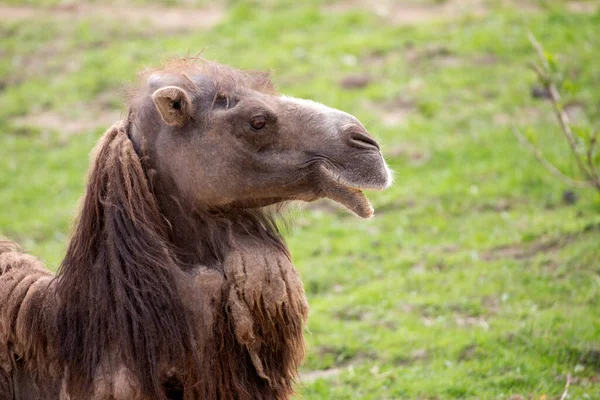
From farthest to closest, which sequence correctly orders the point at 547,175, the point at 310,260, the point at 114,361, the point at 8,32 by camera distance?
the point at 8,32 < the point at 547,175 < the point at 310,260 < the point at 114,361

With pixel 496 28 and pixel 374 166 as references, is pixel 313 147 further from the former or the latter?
pixel 496 28

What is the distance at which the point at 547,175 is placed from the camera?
10047mm

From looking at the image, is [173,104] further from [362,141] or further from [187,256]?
[362,141]

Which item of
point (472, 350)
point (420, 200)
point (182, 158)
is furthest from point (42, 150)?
point (182, 158)

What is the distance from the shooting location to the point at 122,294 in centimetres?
447

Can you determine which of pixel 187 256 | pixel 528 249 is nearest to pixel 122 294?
pixel 187 256

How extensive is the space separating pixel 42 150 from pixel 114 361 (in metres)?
8.50

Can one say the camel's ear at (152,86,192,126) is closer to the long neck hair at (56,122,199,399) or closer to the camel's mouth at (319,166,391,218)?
the long neck hair at (56,122,199,399)

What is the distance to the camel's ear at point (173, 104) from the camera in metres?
4.53

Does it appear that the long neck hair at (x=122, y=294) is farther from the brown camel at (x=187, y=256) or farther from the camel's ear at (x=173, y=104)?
the camel's ear at (x=173, y=104)

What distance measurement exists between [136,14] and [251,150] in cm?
1153

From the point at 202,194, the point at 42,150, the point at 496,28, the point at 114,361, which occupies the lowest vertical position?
the point at 42,150

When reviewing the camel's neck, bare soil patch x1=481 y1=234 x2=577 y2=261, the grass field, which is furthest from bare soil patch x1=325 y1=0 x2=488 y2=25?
the camel's neck

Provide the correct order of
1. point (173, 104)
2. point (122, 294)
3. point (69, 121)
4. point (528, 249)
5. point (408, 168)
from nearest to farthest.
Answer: point (122, 294) → point (173, 104) → point (528, 249) → point (408, 168) → point (69, 121)
